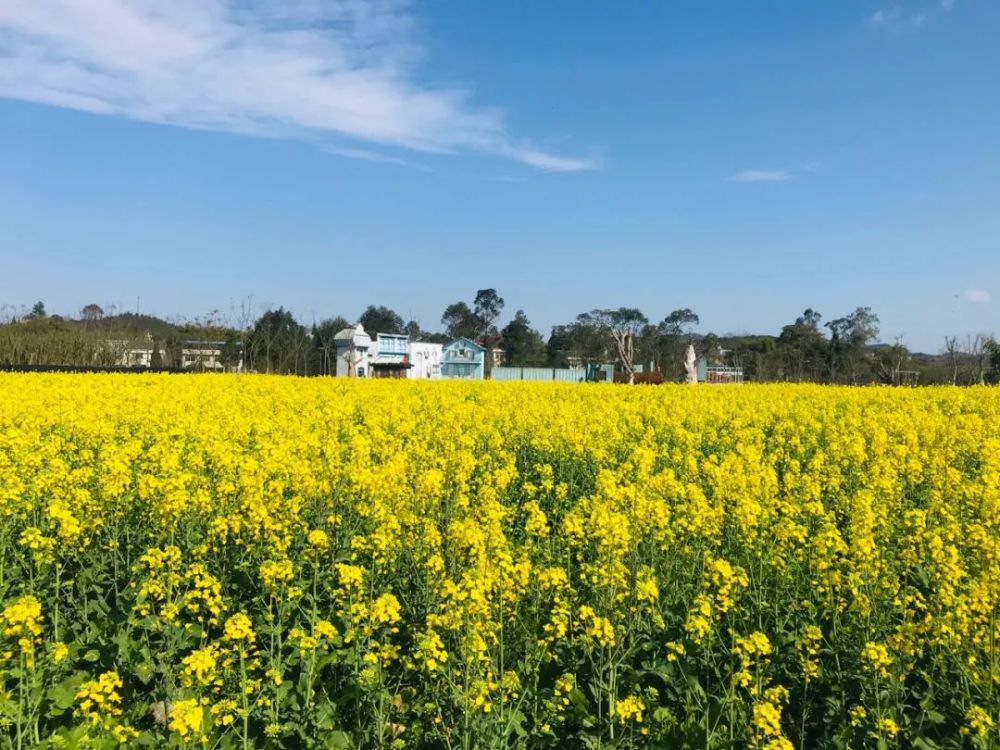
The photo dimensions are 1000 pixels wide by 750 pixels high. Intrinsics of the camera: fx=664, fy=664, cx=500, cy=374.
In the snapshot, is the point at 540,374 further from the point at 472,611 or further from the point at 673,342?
the point at 472,611

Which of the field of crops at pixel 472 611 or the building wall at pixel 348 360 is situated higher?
the building wall at pixel 348 360

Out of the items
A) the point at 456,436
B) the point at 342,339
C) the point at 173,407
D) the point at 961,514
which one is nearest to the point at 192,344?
the point at 342,339

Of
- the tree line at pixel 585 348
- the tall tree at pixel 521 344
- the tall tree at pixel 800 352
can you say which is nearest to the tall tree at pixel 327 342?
the tree line at pixel 585 348

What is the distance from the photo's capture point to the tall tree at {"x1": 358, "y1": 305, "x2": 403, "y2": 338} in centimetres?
9971

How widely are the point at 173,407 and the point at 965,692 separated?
11.4 metres

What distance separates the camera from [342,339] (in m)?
64.9

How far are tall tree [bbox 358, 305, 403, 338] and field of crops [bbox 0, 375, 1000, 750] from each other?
93.5 metres

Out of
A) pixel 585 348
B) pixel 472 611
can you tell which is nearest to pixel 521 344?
pixel 585 348

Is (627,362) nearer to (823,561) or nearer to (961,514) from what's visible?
(961,514)

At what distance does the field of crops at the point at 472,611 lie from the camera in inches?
129

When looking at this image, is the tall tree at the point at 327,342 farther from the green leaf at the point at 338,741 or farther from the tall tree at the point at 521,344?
the green leaf at the point at 338,741

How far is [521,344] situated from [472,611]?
3227 inches

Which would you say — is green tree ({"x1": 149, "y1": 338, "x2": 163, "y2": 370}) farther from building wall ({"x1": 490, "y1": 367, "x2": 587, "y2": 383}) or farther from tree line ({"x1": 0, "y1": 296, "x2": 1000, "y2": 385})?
building wall ({"x1": 490, "y1": 367, "x2": 587, "y2": 383})

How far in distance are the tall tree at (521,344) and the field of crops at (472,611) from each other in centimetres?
6990
